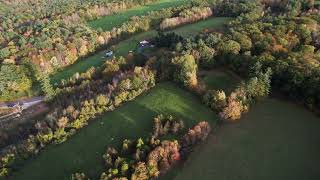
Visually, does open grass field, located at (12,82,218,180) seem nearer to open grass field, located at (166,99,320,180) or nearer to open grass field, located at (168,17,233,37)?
open grass field, located at (166,99,320,180)

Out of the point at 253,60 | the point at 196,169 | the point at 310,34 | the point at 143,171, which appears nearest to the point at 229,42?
the point at 253,60

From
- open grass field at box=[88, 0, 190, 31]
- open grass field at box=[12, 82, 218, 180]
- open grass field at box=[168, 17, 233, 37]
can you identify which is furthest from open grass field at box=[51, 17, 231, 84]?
open grass field at box=[12, 82, 218, 180]

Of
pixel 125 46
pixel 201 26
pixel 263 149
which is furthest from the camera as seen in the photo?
pixel 201 26

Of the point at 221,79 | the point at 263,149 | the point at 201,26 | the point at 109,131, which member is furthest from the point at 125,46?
the point at 263,149

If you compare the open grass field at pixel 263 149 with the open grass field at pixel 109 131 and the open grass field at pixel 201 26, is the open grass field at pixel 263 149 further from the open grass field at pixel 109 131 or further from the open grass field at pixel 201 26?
the open grass field at pixel 201 26

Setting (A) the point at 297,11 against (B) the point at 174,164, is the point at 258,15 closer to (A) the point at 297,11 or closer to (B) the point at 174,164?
(A) the point at 297,11

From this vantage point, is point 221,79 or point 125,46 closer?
point 221,79

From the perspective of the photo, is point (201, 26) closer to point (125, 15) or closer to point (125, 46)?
point (125, 46)
